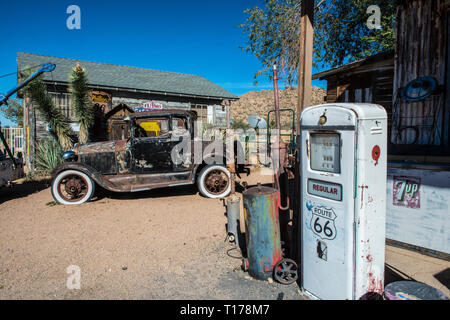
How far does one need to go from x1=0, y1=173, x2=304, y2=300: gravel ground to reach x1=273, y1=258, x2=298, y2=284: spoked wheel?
73 millimetres

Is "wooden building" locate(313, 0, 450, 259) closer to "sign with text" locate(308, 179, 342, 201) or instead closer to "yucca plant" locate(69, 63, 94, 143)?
"sign with text" locate(308, 179, 342, 201)

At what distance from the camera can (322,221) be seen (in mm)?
2508

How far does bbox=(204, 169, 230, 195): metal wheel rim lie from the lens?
268 inches

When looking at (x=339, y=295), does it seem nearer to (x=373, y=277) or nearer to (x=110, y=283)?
(x=373, y=277)

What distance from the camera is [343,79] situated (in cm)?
762

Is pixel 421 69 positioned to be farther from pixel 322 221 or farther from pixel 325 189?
pixel 322 221

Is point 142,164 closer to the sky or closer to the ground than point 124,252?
closer to the sky

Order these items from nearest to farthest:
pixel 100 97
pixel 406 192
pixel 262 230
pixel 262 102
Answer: pixel 262 230 < pixel 406 192 < pixel 100 97 < pixel 262 102

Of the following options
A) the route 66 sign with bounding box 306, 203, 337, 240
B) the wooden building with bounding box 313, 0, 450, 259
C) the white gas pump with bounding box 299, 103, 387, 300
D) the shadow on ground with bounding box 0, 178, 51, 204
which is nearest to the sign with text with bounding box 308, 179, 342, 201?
the white gas pump with bounding box 299, 103, 387, 300

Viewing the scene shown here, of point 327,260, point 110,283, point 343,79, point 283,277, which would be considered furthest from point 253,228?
point 343,79

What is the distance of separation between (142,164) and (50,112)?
5464 millimetres

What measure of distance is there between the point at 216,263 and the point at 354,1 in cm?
1144

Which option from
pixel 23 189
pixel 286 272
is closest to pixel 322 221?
pixel 286 272

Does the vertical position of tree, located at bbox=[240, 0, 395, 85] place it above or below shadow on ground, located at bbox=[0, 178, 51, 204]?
above
